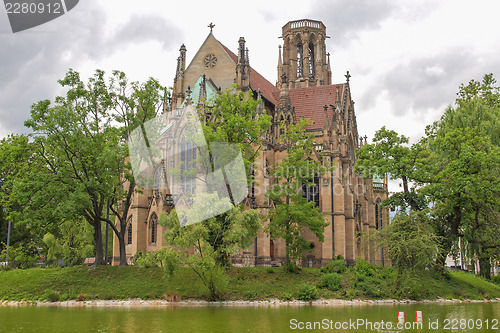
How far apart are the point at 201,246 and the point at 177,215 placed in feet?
7.71

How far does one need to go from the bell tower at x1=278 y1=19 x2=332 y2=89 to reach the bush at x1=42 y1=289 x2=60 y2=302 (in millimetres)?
41909

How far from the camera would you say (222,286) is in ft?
98.5

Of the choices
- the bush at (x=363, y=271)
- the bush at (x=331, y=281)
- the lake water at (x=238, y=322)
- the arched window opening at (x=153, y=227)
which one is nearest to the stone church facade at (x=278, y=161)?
the arched window opening at (x=153, y=227)

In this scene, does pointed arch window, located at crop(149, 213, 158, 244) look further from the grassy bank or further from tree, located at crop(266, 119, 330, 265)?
tree, located at crop(266, 119, 330, 265)

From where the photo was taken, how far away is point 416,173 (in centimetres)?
3653

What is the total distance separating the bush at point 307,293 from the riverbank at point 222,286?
0.15m

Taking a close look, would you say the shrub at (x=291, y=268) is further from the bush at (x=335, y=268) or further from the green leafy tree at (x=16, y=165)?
the green leafy tree at (x=16, y=165)

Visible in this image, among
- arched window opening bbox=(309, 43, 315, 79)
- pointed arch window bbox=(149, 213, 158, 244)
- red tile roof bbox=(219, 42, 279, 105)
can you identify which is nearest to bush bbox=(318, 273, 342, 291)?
pointed arch window bbox=(149, 213, 158, 244)

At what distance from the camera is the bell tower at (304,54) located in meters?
65.7

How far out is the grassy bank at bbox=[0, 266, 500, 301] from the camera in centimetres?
3161

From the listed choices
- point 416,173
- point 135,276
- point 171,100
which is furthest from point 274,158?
point 135,276

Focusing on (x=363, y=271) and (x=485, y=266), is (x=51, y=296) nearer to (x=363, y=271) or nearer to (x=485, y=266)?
(x=363, y=271)

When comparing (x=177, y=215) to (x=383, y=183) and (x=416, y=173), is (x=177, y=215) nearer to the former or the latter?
(x=416, y=173)

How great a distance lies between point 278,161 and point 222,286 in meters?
19.8
